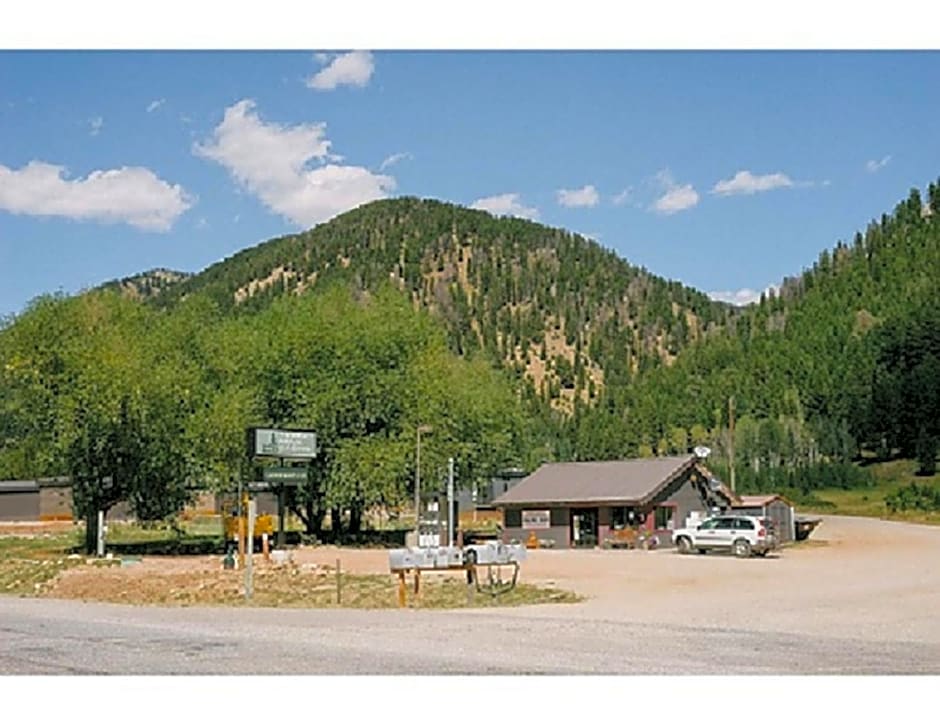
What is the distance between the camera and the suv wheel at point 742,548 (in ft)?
128

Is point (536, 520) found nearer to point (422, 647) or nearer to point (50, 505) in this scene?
point (422, 647)

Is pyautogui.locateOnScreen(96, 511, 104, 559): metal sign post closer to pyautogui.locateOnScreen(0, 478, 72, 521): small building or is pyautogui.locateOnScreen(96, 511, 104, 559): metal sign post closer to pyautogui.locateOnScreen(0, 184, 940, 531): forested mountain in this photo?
pyautogui.locateOnScreen(0, 184, 940, 531): forested mountain

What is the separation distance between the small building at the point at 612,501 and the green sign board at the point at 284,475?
600 inches

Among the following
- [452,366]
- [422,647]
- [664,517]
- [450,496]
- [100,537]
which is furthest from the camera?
[452,366]

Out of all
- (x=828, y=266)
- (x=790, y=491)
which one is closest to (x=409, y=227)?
(x=828, y=266)

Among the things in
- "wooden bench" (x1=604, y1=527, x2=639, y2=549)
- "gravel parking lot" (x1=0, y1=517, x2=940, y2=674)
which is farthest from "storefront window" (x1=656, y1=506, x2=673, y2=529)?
"gravel parking lot" (x1=0, y1=517, x2=940, y2=674)

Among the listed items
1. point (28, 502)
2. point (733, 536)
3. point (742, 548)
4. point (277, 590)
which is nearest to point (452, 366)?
point (733, 536)

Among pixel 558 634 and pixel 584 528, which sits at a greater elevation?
pixel 584 528

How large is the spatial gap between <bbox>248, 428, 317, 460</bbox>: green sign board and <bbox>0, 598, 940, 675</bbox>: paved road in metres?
11.9

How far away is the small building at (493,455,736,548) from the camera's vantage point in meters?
45.7

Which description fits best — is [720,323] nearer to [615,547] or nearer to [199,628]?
[615,547]

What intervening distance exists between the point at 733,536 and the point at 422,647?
26059mm

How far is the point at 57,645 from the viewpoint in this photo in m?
15.2

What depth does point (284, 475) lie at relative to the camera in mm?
33250
